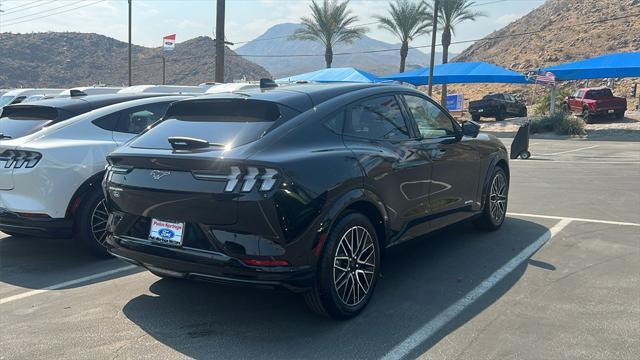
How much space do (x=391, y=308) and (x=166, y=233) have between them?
178 centimetres

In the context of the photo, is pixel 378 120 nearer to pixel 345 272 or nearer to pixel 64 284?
pixel 345 272

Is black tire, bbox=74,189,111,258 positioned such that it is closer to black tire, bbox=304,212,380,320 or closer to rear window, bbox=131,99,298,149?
rear window, bbox=131,99,298,149

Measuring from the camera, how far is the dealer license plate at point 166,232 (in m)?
3.95

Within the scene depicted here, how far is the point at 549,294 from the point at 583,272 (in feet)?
2.60

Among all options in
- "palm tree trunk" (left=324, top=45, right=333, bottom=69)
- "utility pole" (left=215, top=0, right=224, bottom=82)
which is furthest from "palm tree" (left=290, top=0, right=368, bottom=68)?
"utility pole" (left=215, top=0, right=224, bottom=82)

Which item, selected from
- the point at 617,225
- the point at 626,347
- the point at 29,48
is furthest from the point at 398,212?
the point at 29,48

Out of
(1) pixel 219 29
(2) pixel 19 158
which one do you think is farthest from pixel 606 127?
(2) pixel 19 158

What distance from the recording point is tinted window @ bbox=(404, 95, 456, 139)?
17.4 feet

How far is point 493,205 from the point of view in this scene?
6.68 m

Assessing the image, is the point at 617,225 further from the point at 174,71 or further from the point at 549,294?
the point at 174,71

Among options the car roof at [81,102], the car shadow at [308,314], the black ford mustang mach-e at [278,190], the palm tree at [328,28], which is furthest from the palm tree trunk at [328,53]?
the black ford mustang mach-e at [278,190]

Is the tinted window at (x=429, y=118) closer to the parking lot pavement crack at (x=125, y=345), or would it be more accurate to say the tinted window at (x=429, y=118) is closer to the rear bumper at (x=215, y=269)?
the rear bumper at (x=215, y=269)

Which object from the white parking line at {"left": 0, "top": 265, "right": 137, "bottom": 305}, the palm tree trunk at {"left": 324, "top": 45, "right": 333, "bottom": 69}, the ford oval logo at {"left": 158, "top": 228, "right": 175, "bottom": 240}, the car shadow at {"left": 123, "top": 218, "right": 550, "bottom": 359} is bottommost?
the white parking line at {"left": 0, "top": 265, "right": 137, "bottom": 305}

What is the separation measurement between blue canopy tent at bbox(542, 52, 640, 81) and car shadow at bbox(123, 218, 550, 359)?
80.1 ft
